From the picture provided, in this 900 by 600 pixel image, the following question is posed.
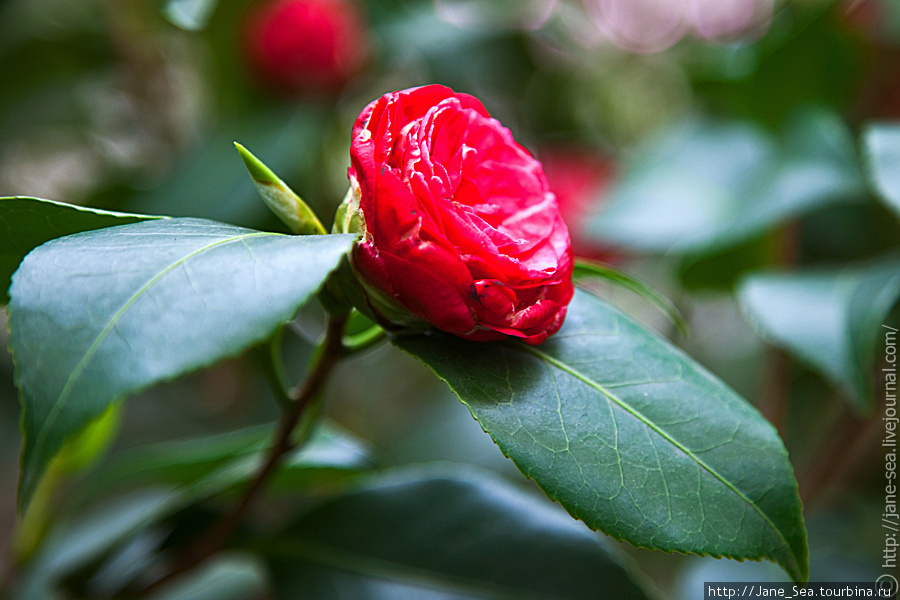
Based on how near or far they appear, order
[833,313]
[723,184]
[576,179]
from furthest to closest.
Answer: [576,179] → [723,184] → [833,313]

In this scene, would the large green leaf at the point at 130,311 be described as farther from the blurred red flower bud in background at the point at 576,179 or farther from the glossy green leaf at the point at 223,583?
the blurred red flower bud in background at the point at 576,179

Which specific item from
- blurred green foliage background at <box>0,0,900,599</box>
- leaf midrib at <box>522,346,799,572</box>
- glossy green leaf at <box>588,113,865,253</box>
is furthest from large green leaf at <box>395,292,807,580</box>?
glossy green leaf at <box>588,113,865,253</box>

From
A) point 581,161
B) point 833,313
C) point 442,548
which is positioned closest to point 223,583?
point 442,548

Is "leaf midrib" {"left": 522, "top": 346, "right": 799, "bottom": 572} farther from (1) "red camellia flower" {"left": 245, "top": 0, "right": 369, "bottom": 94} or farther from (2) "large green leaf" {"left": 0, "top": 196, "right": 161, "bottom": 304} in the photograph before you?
(1) "red camellia flower" {"left": 245, "top": 0, "right": 369, "bottom": 94}

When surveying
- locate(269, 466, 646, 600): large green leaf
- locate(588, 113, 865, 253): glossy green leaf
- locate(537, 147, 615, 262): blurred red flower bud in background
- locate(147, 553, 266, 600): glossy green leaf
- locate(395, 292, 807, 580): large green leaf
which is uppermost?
locate(395, 292, 807, 580): large green leaf

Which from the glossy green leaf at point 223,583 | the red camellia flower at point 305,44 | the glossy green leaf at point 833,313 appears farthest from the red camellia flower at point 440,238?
the red camellia flower at point 305,44

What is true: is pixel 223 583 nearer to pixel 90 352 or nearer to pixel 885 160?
pixel 90 352
